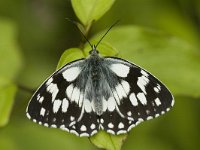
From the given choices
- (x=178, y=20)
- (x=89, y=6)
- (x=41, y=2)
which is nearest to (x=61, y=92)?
(x=89, y=6)

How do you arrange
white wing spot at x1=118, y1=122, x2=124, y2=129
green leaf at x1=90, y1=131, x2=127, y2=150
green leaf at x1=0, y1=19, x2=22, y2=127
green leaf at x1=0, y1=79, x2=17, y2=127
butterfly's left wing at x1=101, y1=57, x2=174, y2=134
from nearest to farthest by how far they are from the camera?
green leaf at x1=90, y1=131, x2=127, y2=150
white wing spot at x1=118, y1=122, x2=124, y2=129
butterfly's left wing at x1=101, y1=57, x2=174, y2=134
green leaf at x1=0, y1=79, x2=17, y2=127
green leaf at x1=0, y1=19, x2=22, y2=127

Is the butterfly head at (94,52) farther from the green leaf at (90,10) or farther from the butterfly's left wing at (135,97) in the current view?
the green leaf at (90,10)

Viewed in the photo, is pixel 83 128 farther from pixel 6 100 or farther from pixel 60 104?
pixel 6 100

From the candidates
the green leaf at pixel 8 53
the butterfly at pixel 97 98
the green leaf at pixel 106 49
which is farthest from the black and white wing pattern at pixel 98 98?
the green leaf at pixel 8 53

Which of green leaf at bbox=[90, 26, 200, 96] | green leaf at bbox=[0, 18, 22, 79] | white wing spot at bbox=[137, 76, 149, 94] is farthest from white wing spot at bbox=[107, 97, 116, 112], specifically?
green leaf at bbox=[0, 18, 22, 79]

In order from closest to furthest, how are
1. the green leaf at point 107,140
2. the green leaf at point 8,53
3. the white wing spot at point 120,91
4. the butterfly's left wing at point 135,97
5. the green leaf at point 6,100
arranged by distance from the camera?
the green leaf at point 107,140 → the butterfly's left wing at point 135,97 → the white wing spot at point 120,91 → the green leaf at point 6,100 → the green leaf at point 8,53

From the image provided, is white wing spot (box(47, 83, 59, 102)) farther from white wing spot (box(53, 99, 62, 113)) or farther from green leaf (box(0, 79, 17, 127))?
green leaf (box(0, 79, 17, 127))

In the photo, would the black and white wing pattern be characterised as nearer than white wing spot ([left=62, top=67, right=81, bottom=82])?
Yes

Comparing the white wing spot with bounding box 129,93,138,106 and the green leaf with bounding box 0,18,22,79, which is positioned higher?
the white wing spot with bounding box 129,93,138,106
